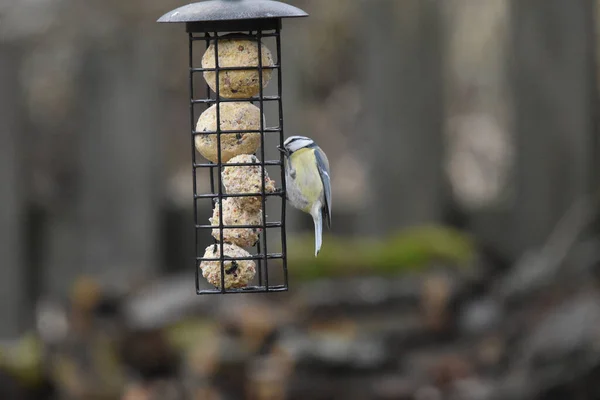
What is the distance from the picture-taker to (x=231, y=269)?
3434 millimetres

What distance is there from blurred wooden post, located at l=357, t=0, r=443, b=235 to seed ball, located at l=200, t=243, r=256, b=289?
121 inches

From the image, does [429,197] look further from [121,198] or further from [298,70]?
[121,198]

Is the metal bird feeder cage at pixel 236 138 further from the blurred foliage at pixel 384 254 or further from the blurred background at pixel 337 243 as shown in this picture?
the blurred foliage at pixel 384 254

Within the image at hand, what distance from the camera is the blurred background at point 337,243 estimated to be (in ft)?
18.6

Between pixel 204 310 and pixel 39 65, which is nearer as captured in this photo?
pixel 204 310

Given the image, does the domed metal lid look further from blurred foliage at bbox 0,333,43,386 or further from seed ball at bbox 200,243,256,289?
blurred foliage at bbox 0,333,43,386

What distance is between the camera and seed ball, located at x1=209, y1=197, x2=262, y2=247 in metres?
3.51

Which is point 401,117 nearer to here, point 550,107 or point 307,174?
point 550,107

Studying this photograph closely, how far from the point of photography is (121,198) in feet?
22.0

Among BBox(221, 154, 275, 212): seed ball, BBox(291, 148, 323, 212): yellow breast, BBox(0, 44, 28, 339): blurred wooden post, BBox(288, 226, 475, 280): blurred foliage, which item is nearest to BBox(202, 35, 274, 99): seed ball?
BBox(221, 154, 275, 212): seed ball

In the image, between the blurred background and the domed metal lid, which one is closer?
the domed metal lid

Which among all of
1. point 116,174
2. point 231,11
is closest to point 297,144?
point 231,11

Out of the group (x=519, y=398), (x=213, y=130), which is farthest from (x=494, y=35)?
(x=213, y=130)

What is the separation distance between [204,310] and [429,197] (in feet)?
5.19
